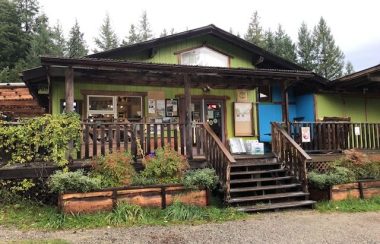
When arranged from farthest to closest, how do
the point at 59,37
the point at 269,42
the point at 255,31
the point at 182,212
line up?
the point at 59,37 < the point at 255,31 < the point at 269,42 < the point at 182,212

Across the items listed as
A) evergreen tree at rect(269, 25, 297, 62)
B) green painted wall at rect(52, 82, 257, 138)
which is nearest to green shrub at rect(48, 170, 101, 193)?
green painted wall at rect(52, 82, 257, 138)

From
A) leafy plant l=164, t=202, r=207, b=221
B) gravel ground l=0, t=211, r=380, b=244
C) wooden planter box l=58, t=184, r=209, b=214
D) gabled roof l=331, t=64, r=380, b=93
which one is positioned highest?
gabled roof l=331, t=64, r=380, b=93

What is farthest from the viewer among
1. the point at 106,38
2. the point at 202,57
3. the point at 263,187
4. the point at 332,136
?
the point at 106,38

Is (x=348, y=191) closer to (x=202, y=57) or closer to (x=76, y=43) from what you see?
(x=202, y=57)

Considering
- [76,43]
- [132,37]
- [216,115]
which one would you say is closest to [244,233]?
[216,115]

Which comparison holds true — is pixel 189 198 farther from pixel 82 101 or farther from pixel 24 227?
pixel 82 101

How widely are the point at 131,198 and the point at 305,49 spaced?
43.6 m

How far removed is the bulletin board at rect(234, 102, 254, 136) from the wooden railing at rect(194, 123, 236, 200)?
3.33 metres

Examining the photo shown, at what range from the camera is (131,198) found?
26.8ft

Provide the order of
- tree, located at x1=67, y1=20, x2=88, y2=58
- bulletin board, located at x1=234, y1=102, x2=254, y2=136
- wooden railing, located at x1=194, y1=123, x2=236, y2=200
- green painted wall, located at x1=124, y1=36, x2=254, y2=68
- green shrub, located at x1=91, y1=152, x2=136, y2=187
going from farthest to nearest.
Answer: tree, located at x1=67, y1=20, x2=88, y2=58 < bulletin board, located at x1=234, y1=102, x2=254, y2=136 < green painted wall, located at x1=124, y1=36, x2=254, y2=68 < wooden railing, located at x1=194, y1=123, x2=236, y2=200 < green shrub, located at x1=91, y1=152, x2=136, y2=187

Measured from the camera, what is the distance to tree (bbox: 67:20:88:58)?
48.9 m

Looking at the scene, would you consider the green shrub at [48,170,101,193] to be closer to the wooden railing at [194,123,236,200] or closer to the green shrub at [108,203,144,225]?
the green shrub at [108,203,144,225]

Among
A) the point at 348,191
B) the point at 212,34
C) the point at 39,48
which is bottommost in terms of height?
the point at 348,191

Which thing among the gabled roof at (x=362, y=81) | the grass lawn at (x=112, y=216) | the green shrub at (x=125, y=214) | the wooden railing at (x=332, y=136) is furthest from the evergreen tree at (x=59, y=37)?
the green shrub at (x=125, y=214)
